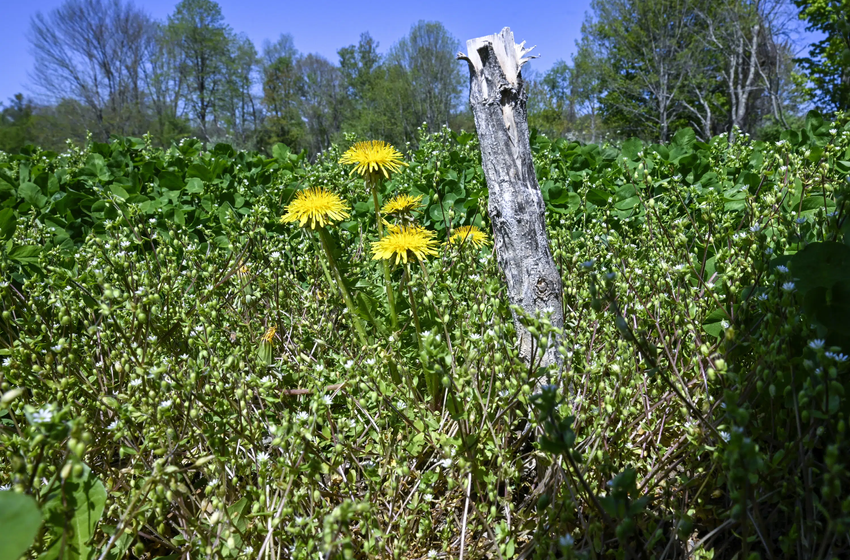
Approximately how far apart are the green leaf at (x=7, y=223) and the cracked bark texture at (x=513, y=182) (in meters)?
2.47

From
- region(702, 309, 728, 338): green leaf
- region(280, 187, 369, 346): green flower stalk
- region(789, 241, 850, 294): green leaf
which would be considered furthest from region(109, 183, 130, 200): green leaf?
region(789, 241, 850, 294): green leaf

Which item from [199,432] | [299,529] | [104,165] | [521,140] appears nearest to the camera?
[299,529]

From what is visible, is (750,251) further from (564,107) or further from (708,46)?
(564,107)

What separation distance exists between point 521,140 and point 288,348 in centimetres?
129

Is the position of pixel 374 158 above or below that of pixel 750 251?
above

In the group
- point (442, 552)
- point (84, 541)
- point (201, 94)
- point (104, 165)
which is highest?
point (201, 94)

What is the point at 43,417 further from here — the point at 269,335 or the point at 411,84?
the point at 411,84

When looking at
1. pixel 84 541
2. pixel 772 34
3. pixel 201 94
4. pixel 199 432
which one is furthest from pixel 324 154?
pixel 201 94

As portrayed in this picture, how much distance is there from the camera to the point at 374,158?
6.77ft

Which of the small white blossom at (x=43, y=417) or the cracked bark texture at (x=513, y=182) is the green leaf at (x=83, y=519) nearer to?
the small white blossom at (x=43, y=417)

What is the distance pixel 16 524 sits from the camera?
2.40 ft

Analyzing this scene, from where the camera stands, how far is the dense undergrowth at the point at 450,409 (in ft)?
3.64

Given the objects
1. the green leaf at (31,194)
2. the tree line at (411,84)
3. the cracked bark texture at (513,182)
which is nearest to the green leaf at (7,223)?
the green leaf at (31,194)

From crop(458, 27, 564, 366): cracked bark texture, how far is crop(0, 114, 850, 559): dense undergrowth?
3.6 inches
